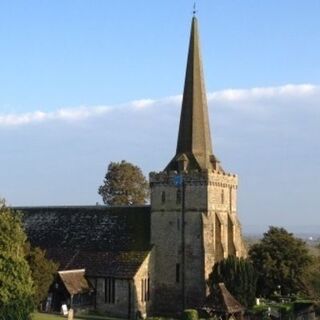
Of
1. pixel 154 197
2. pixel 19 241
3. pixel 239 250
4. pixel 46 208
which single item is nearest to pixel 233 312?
pixel 239 250

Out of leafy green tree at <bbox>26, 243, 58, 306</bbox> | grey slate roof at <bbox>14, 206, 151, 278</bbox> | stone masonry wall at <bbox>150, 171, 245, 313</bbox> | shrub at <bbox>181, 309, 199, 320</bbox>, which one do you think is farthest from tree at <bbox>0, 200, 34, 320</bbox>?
stone masonry wall at <bbox>150, 171, 245, 313</bbox>

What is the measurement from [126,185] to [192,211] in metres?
24.4

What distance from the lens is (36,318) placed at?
43.2 metres

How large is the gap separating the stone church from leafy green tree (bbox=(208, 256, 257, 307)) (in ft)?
2.51

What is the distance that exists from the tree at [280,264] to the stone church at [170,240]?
11.2ft

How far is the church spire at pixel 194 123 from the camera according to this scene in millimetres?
50844

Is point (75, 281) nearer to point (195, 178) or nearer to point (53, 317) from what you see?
point (53, 317)

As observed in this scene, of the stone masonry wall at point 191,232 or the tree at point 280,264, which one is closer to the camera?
the stone masonry wall at point 191,232

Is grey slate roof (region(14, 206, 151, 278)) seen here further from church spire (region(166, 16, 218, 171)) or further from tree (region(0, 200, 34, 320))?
tree (region(0, 200, 34, 320))

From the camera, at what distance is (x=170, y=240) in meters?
49.8

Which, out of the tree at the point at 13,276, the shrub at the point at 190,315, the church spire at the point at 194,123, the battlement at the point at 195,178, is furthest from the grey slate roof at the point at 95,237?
the tree at the point at 13,276

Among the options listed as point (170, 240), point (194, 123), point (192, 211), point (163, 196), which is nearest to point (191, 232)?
point (192, 211)

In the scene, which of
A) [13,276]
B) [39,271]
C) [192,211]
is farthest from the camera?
[192,211]

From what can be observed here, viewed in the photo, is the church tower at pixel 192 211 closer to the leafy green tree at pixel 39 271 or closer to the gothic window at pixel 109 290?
the gothic window at pixel 109 290
